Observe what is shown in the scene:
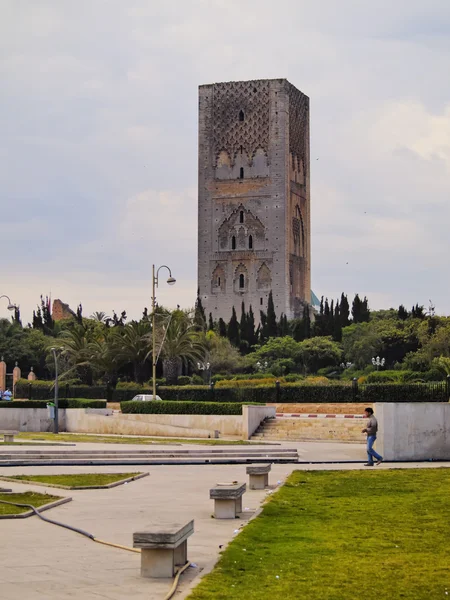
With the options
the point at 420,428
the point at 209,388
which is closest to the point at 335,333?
the point at 209,388

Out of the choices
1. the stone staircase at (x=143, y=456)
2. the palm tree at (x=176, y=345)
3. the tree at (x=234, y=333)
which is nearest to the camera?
the stone staircase at (x=143, y=456)

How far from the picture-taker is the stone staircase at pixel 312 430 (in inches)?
1340

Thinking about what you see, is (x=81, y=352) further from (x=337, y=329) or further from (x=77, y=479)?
(x=77, y=479)


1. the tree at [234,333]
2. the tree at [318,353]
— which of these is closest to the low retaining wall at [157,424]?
the tree at [318,353]

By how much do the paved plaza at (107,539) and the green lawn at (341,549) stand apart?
0.29m

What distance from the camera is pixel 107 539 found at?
10.5 m

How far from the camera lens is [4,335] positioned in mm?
76812

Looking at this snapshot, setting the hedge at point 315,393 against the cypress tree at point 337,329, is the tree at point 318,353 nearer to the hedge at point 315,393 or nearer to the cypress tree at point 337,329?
the cypress tree at point 337,329

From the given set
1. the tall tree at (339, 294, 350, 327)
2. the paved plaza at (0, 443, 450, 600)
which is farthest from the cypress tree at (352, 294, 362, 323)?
the paved plaza at (0, 443, 450, 600)

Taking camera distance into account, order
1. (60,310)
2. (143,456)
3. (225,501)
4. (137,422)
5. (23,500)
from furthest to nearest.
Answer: (60,310) < (137,422) < (143,456) < (23,500) < (225,501)

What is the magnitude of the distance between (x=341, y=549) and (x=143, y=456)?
13.1 meters

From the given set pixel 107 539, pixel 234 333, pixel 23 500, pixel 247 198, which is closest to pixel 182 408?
pixel 23 500

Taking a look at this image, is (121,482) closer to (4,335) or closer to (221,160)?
(4,335)

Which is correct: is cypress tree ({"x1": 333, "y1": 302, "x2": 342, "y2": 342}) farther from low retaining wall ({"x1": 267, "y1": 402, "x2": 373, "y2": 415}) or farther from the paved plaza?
the paved plaza
